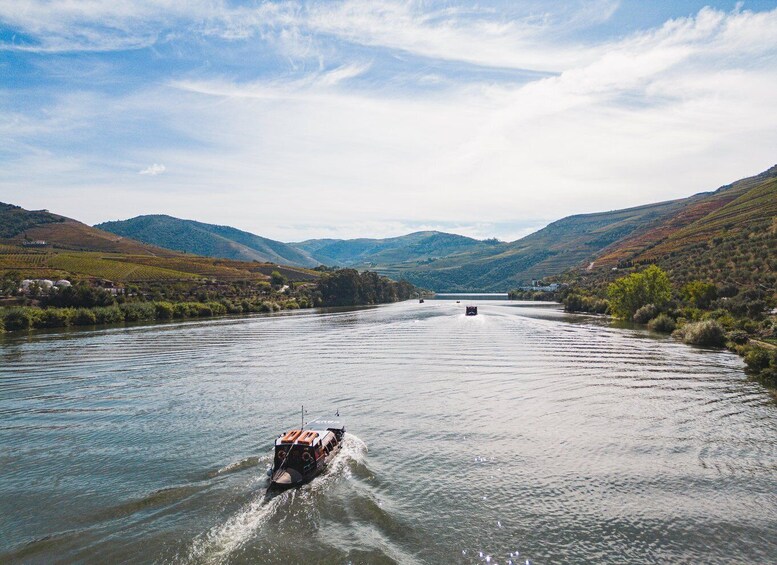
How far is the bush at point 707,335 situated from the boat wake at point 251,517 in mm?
53262

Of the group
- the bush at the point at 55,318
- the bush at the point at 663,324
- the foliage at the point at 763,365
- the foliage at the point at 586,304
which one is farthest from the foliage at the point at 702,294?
the bush at the point at 55,318

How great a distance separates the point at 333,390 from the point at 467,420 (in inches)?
488

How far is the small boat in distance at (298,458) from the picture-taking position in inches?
778

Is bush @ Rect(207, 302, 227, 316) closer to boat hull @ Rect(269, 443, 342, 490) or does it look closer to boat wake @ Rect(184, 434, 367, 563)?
boat wake @ Rect(184, 434, 367, 563)

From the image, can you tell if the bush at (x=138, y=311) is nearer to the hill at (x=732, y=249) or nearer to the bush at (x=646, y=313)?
the bush at (x=646, y=313)

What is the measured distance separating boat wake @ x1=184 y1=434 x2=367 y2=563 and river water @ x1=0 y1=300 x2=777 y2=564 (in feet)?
0.23

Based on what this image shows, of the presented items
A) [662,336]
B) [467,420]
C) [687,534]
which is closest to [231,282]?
[662,336]

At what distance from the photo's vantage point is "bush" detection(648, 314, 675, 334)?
74.3m

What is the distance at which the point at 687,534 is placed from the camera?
16641 millimetres

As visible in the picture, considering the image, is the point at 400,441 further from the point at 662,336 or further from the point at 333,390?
the point at 662,336

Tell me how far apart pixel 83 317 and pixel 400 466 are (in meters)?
92.0

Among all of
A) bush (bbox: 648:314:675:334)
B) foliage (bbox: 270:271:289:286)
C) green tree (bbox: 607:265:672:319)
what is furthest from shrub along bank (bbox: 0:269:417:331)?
bush (bbox: 648:314:675:334)

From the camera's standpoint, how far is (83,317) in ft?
304

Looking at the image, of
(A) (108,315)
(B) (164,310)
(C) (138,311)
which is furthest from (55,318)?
(B) (164,310)
